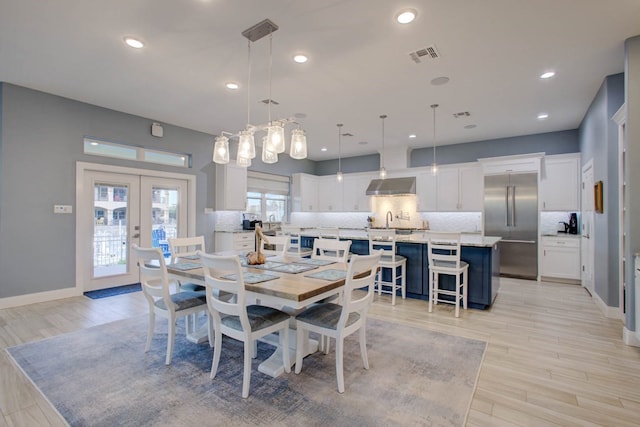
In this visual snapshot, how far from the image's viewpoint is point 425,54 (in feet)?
10.2

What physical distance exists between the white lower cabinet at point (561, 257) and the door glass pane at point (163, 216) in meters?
6.88

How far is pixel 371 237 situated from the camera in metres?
4.46

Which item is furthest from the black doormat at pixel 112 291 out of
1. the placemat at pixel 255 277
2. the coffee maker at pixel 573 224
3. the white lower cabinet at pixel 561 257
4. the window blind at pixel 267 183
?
the coffee maker at pixel 573 224

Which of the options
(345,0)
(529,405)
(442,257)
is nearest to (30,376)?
(529,405)

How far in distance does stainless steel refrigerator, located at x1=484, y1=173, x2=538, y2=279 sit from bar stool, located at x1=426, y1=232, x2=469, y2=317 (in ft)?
7.89

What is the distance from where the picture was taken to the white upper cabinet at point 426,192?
6926mm

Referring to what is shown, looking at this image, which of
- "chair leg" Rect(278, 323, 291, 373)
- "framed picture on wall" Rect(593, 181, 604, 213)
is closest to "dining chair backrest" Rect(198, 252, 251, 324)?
"chair leg" Rect(278, 323, 291, 373)

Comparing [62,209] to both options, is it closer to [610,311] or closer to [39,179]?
[39,179]

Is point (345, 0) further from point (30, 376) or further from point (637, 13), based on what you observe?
point (30, 376)

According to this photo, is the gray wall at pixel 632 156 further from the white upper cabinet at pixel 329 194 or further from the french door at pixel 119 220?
the french door at pixel 119 220

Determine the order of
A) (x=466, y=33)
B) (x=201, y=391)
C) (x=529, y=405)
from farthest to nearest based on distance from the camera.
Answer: (x=466, y=33) < (x=201, y=391) < (x=529, y=405)

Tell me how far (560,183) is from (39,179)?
8419 millimetres

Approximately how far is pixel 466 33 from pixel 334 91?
1747mm

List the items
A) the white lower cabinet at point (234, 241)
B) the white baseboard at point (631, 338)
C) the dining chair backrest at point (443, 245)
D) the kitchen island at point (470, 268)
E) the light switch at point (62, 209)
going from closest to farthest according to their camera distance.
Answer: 1. the white baseboard at point (631, 338)
2. the dining chair backrest at point (443, 245)
3. the kitchen island at point (470, 268)
4. the light switch at point (62, 209)
5. the white lower cabinet at point (234, 241)
